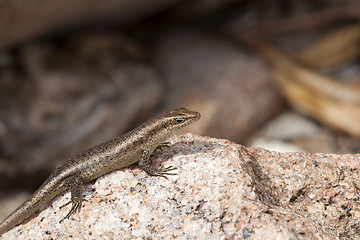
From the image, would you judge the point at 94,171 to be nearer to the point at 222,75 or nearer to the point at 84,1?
the point at 84,1

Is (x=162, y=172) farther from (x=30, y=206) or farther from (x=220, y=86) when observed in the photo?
(x=220, y=86)

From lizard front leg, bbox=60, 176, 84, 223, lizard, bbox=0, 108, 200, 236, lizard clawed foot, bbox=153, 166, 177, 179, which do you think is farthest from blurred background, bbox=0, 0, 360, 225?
lizard clawed foot, bbox=153, 166, 177, 179

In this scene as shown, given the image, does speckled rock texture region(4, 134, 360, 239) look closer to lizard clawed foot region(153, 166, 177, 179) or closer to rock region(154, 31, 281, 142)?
lizard clawed foot region(153, 166, 177, 179)

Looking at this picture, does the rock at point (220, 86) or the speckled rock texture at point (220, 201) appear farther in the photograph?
the rock at point (220, 86)

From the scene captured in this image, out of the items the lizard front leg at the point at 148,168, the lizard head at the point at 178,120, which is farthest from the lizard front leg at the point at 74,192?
the lizard head at the point at 178,120

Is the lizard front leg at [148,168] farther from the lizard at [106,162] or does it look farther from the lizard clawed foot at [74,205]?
the lizard clawed foot at [74,205]

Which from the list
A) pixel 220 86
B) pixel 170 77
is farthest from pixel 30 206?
pixel 170 77
